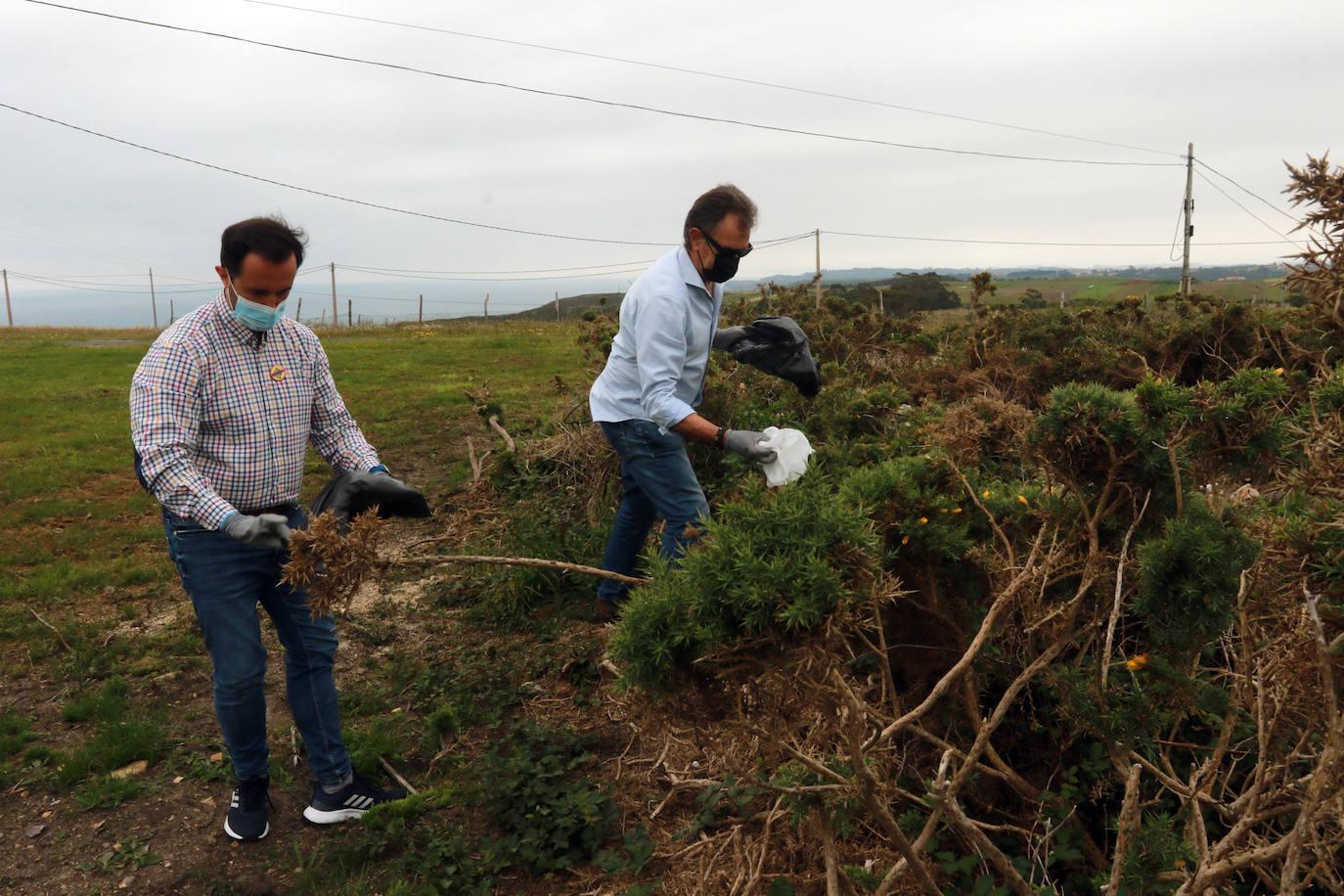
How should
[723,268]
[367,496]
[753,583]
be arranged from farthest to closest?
→ [723,268] < [367,496] < [753,583]

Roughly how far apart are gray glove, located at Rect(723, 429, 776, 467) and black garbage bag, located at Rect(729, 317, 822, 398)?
99 cm

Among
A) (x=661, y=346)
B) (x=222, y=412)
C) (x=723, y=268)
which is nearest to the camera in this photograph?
Result: (x=222, y=412)

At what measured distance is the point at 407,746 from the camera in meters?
3.78

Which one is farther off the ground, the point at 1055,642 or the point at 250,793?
the point at 1055,642

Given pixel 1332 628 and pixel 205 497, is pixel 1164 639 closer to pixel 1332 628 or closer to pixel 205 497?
pixel 1332 628

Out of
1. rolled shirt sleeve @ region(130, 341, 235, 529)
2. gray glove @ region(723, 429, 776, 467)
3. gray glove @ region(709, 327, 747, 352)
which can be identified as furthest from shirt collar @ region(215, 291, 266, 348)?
gray glove @ region(709, 327, 747, 352)

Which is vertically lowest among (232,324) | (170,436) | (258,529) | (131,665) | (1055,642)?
(131,665)

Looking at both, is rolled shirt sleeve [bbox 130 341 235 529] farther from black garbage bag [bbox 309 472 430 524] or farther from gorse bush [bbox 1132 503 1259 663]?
gorse bush [bbox 1132 503 1259 663]

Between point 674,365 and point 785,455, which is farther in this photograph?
point 674,365

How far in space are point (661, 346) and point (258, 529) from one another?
155cm

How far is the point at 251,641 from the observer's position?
2.97 meters

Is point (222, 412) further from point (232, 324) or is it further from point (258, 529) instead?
point (258, 529)

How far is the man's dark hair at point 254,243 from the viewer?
2855mm

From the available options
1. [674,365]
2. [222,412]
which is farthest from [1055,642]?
[222,412]
